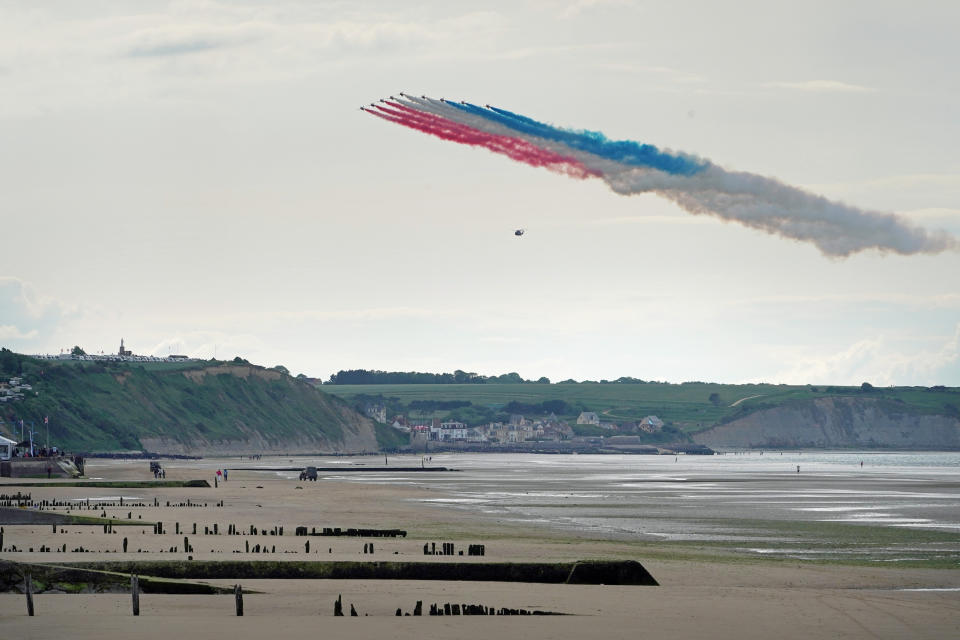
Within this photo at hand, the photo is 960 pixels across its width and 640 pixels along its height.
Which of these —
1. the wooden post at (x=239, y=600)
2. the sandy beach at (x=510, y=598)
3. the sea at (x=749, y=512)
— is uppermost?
the wooden post at (x=239, y=600)

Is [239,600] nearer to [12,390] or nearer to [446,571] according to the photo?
[446,571]

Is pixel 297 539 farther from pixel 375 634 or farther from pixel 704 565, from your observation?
pixel 375 634

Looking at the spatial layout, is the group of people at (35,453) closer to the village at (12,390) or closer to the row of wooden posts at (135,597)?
the row of wooden posts at (135,597)

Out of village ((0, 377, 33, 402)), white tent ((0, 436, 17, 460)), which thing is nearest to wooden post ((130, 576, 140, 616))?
white tent ((0, 436, 17, 460))

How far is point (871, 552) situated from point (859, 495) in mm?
44849

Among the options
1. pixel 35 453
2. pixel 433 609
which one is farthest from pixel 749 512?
pixel 35 453

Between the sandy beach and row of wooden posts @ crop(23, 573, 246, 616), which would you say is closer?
the sandy beach

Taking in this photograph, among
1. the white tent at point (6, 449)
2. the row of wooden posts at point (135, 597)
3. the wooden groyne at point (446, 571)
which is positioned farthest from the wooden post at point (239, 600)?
the white tent at point (6, 449)

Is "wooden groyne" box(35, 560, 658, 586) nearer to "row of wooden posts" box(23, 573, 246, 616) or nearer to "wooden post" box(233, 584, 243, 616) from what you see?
"row of wooden posts" box(23, 573, 246, 616)

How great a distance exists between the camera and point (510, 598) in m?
30.3

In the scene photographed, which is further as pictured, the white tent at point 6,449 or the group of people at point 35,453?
the white tent at point 6,449

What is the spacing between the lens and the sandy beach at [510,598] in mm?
25656

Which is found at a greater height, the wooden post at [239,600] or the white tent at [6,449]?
the white tent at [6,449]

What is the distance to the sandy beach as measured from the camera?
84.2 feet
